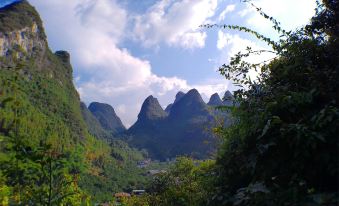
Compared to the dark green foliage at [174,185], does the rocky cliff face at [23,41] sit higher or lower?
higher

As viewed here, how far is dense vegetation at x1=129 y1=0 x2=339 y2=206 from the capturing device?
233cm

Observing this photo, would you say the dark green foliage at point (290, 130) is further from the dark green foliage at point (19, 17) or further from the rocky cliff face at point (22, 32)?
the dark green foliage at point (19, 17)

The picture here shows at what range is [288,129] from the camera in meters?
2.45

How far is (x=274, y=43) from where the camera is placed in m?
3.70

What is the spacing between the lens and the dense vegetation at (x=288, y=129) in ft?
7.64

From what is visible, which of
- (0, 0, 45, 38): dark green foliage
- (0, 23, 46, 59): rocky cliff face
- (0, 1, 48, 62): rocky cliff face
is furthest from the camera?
(0, 0, 45, 38): dark green foliage

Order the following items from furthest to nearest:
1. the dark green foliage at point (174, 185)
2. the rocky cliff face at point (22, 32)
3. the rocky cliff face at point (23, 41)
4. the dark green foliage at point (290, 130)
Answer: the rocky cliff face at point (22, 32)
the rocky cliff face at point (23, 41)
the dark green foliage at point (174, 185)
the dark green foliage at point (290, 130)

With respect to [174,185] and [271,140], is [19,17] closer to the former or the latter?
[174,185]

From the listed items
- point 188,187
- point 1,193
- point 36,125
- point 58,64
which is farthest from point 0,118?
point 1,193

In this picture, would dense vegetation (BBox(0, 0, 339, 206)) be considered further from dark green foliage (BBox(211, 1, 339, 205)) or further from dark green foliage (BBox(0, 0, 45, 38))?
dark green foliage (BBox(0, 0, 45, 38))

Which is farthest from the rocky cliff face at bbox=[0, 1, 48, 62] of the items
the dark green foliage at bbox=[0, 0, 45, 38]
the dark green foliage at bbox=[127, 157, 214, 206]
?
the dark green foliage at bbox=[127, 157, 214, 206]

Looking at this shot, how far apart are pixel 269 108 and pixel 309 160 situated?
548mm

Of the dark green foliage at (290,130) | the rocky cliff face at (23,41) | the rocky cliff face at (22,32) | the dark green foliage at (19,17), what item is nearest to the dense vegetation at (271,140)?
the dark green foliage at (290,130)

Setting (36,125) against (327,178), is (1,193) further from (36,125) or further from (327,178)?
(36,125)
